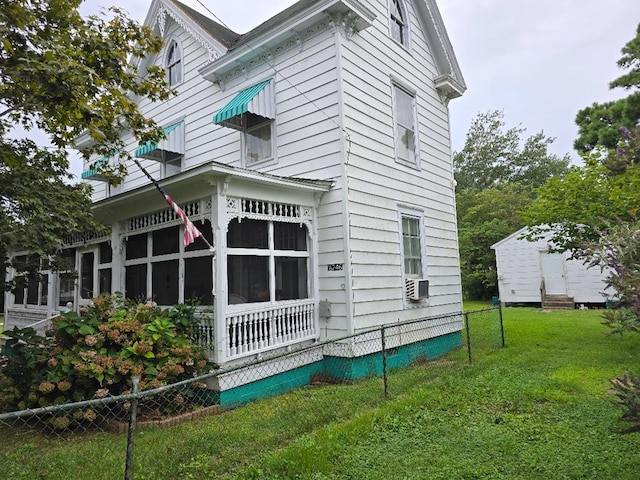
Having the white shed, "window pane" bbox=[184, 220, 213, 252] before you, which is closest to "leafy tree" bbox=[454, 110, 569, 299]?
the white shed

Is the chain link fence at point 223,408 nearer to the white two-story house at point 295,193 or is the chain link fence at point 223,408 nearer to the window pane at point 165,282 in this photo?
the white two-story house at point 295,193

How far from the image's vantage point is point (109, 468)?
371 cm

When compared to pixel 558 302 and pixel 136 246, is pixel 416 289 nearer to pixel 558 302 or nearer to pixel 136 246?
pixel 136 246

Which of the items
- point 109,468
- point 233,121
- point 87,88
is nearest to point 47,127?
point 87,88

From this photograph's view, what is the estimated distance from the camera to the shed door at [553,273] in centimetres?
1886

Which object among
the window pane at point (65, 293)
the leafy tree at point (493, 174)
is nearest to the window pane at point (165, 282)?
the window pane at point (65, 293)

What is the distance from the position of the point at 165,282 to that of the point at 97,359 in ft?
7.82

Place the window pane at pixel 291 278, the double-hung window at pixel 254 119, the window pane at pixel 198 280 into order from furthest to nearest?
the double-hung window at pixel 254 119 → the window pane at pixel 291 278 → the window pane at pixel 198 280

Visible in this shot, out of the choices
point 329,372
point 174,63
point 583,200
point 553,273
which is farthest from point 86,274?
point 553,273

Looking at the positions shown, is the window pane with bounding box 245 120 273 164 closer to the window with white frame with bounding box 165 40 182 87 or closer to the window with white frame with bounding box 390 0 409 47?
the window with white frame with bounding box 165 40 182 87

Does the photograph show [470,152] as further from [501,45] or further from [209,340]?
[209,340]

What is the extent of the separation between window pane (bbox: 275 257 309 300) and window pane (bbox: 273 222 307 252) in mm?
209

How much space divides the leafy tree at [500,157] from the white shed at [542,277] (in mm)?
16251

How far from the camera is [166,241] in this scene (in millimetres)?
7191
